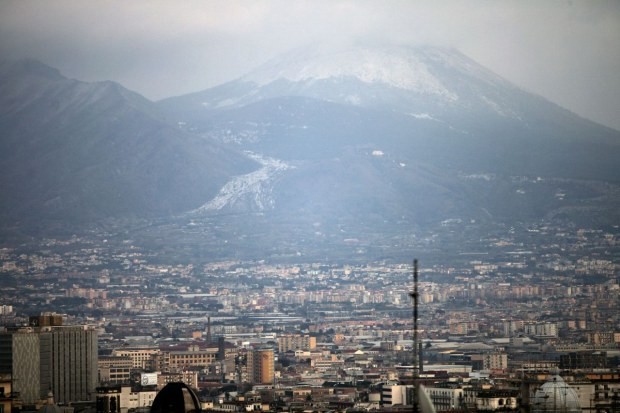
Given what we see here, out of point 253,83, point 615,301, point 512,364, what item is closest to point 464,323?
point 615,301

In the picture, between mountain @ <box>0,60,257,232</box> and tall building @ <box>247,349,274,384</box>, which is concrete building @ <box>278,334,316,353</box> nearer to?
tall building @ <box>247,349,274,384</box>

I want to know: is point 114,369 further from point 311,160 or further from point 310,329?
point 311,160

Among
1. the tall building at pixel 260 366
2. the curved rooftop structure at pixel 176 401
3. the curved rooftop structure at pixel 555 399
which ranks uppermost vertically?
the curved rooftop structure at pixel 176 401

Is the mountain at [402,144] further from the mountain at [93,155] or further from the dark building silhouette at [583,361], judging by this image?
the dark building silhouette at [583,361]

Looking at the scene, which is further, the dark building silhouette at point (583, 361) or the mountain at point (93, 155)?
the mountain at point (93, 155)

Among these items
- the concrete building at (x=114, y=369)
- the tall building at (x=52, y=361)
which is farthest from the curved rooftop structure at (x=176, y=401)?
the concrete building at (x=114, y=369)

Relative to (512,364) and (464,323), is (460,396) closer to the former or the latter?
(512,364)
